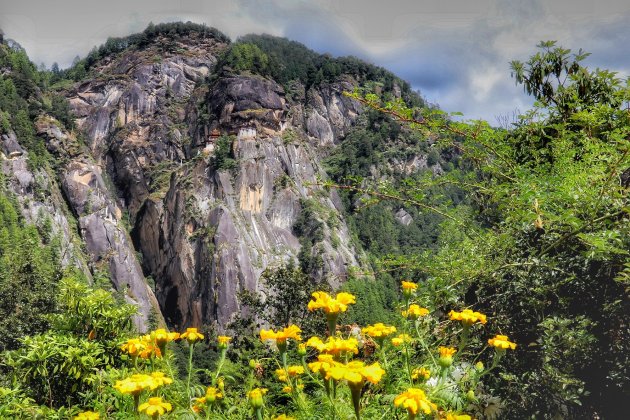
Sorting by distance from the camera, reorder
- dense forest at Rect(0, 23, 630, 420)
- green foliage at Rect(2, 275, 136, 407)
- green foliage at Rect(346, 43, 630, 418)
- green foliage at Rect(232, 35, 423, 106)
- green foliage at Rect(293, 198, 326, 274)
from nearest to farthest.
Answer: dense forest at Rect(0, 23, 630, 420)
green foliage at Rect(346, 43, 630, 418)
green foliage at Rect(2, 275, 136, 407)
green foliage at Rect(293, 198, 326, 274)
green foliage at Rect(232, 35, 423, 106)

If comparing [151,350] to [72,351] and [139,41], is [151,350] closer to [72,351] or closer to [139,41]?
[72,351]

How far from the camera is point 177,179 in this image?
52.0 metres

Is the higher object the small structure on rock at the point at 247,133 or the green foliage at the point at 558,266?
the small structure on rock at the point at 247,133

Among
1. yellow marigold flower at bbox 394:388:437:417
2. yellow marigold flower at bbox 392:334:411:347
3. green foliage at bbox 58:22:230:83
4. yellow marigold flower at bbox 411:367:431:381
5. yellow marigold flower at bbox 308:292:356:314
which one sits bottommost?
yellow marigold flower at bbox 394:388:437:417

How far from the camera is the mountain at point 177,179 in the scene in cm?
4591

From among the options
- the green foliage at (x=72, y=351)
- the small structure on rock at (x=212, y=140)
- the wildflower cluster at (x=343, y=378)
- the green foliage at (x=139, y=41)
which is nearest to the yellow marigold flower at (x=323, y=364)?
the wildflower cluster at (x=343, y=378)

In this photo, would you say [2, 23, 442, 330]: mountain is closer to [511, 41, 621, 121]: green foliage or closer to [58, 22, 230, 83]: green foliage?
[58, 22, 230, 83]: green foliage

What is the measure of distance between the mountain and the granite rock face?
163 millimetres

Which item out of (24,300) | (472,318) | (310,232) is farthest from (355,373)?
(310,232)

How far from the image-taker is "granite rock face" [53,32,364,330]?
45844 millimetres

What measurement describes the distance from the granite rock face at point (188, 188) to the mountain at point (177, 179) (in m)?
0.16

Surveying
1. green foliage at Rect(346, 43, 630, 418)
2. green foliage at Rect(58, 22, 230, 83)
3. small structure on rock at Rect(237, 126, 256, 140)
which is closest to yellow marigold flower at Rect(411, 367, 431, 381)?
green foliage at Rect(346, 43, 630, 418)

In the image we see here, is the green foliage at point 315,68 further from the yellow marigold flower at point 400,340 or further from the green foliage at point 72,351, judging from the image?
the yellow marigold flower at point 400,340

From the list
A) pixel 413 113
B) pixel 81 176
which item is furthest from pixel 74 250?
pixel 413 113
